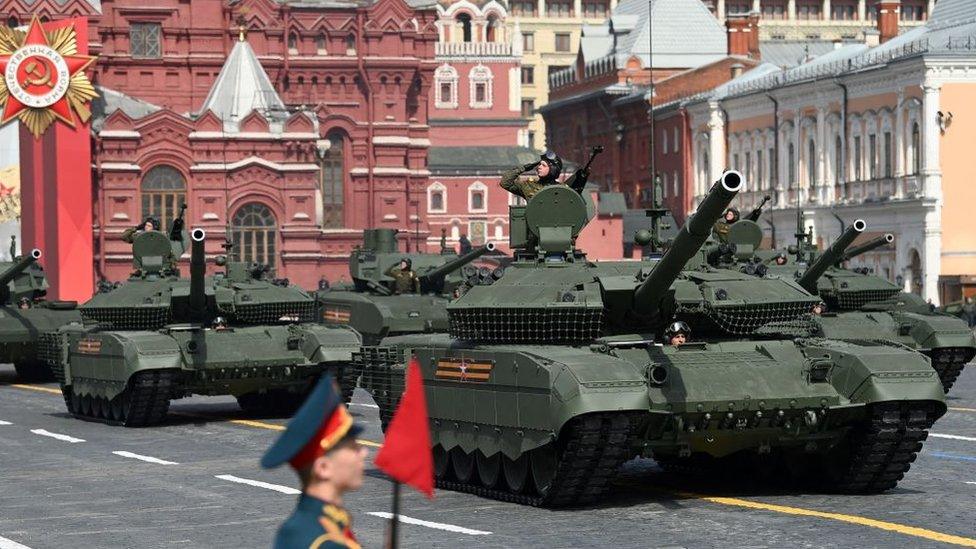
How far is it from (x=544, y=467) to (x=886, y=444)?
2697mm

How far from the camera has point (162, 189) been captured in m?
75.5

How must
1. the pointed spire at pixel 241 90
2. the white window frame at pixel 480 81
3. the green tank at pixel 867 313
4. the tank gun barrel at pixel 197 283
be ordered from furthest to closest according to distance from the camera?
the white window frame at pixel 480 81
the pointed spire at pixel 241 90
the green tank at pixel 867 313
the tank gun barrel at pixel 197 283

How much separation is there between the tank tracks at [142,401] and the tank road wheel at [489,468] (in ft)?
28.5

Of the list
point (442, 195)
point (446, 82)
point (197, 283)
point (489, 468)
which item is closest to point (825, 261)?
point (197, 283)

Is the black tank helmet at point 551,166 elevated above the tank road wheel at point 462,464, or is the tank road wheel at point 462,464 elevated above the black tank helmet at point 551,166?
the black tank helmet at point 551,166

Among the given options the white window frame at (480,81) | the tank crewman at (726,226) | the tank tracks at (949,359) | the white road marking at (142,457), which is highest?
the white window frame at (480,81)

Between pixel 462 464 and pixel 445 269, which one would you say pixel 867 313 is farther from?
pixel 462 464

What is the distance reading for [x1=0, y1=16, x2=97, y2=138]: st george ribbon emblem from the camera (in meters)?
70.7

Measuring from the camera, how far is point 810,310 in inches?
732

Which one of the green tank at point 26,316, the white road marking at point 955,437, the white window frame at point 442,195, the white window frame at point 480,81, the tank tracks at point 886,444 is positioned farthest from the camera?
the white window frame at point 480,81

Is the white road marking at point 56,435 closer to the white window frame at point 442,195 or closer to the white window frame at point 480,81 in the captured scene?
the white window frame at point 442,195

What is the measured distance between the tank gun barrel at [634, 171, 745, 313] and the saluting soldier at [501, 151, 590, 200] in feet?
4.81

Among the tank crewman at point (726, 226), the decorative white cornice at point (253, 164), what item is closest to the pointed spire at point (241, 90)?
the decorative white cornice at point (253, 164)

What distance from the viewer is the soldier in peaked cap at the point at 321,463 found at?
724 cm
